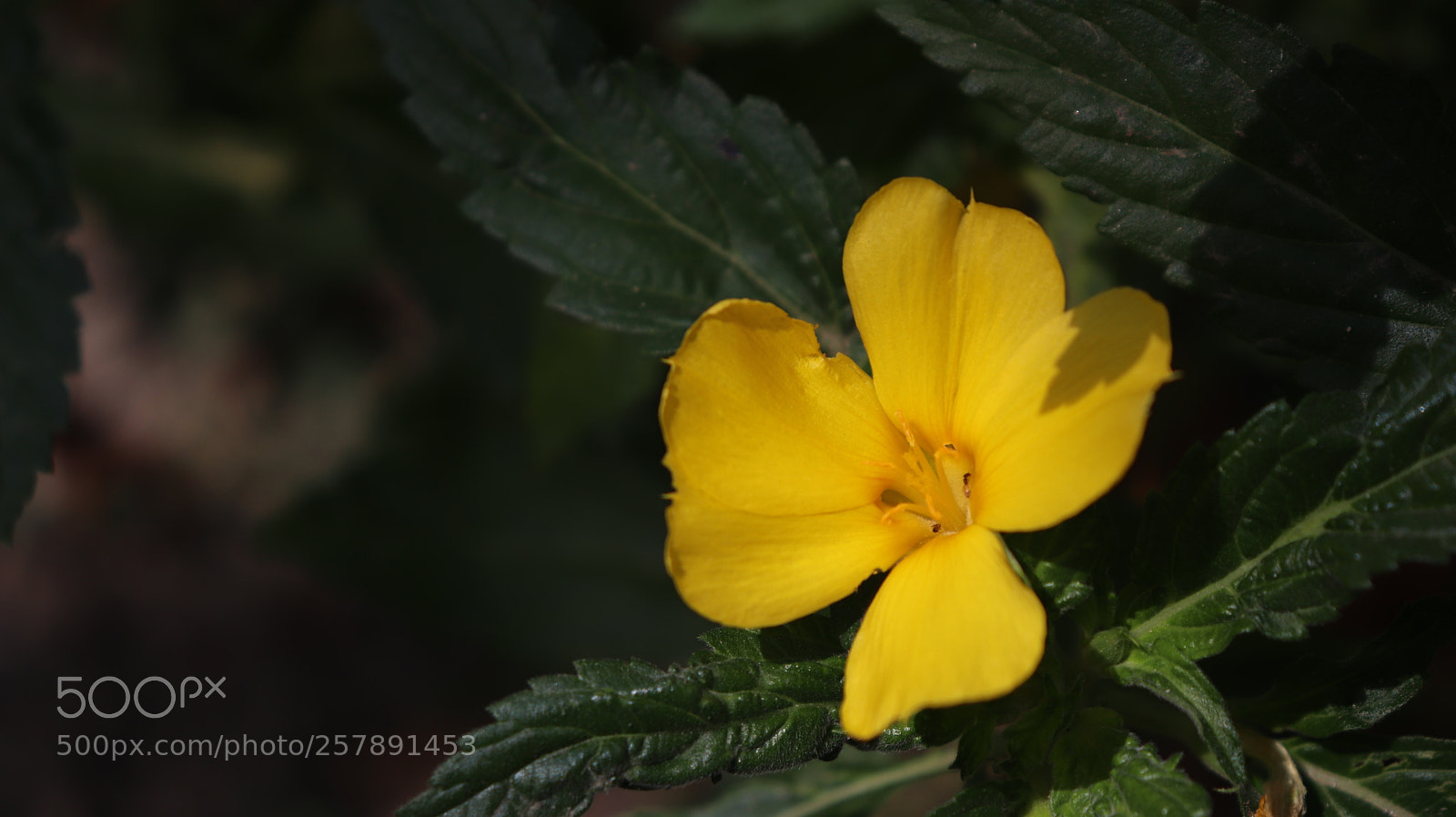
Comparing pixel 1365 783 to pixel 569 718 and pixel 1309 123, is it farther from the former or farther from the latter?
pixel 569 718

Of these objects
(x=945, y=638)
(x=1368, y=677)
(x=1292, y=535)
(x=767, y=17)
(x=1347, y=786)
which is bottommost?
(x=1347, y=786)

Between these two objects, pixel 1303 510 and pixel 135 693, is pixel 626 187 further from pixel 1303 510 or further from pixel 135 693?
pixel 135 693

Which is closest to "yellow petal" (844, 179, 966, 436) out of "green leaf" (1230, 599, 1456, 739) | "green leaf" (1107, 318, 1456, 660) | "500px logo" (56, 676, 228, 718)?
"green leaf" (1107, 318, 1456, 660)

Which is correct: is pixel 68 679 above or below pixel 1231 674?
above

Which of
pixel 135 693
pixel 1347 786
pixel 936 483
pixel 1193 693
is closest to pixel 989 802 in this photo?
pixel 1193 693

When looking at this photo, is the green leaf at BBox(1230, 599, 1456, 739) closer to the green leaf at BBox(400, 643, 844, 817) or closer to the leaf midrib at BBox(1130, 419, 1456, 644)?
A: the leaf midrib at BBox(1130, 419, 1456, 644)

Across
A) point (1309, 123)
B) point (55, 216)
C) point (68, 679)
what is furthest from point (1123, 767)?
point (68, 679)
